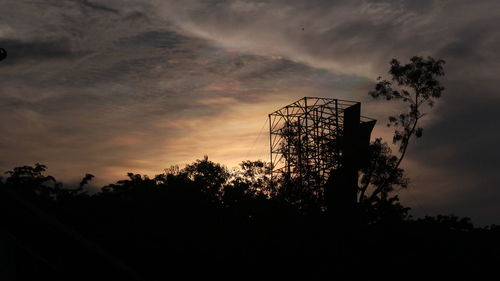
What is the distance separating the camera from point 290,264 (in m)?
6.03

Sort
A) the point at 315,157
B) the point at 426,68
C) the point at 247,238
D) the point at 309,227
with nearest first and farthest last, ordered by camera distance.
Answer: the point at 247,238
the point at 309,227
the point at 315,157
the point at 426,68

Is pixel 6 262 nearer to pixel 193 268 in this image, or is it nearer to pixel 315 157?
pixel 193 268

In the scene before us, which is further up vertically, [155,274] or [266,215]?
[266,215]

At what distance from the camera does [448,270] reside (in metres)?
6.07

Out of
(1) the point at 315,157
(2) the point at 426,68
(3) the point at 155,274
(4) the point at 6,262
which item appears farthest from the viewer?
(2) the point at 426,68

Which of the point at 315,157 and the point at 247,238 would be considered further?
the point at 315,157

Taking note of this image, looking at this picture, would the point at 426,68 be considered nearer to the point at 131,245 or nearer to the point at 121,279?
the point at 131,245

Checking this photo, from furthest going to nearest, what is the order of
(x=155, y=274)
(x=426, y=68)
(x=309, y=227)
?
(x=426, y=68) < (x=309, y=227) < (x=155, y=274)

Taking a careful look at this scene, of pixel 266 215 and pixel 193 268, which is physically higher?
pixel 266 215

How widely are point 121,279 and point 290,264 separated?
445cm

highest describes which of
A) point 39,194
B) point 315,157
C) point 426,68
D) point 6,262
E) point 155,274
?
point 426,68

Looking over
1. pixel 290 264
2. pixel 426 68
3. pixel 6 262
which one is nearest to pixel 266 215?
pixel 290 264

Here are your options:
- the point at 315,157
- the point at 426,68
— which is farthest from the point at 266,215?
the point at 426,68

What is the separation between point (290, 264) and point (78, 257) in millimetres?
4580
